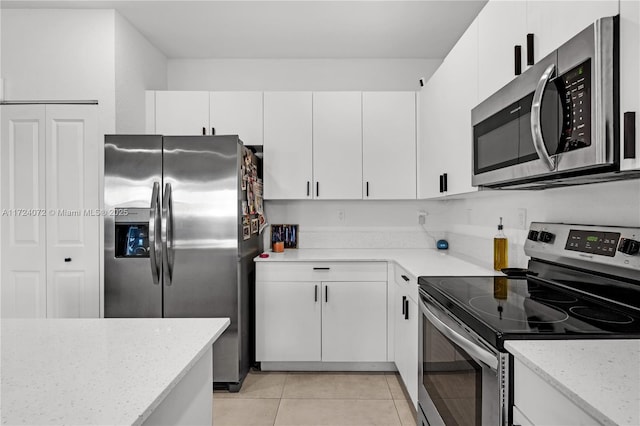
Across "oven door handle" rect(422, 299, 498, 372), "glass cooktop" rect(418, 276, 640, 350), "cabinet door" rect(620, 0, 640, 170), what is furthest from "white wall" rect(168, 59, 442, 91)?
"cabinet door" rect(620, 0, 640, 170)

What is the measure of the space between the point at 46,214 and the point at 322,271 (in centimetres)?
205

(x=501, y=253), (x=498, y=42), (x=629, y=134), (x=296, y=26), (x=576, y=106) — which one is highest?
(x=296, y=26)

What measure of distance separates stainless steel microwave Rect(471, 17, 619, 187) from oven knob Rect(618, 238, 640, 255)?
0.96 ft

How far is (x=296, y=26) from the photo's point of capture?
9.84 ft

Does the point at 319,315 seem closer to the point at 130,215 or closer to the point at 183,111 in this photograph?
the point at 130,215

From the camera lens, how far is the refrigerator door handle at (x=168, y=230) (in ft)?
8.45

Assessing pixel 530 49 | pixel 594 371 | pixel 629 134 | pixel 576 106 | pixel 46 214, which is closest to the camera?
pixel 594 371

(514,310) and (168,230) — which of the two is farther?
(168,230)

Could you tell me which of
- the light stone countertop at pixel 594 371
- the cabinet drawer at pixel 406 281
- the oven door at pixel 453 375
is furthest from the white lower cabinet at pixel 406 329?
the light stone countertop at pixel 594 371

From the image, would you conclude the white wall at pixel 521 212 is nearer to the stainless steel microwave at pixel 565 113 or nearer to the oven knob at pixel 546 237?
the oven knob at pixel 546 237

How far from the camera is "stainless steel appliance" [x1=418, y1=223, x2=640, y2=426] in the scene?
3.61 feet

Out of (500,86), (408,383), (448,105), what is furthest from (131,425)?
(448,105)

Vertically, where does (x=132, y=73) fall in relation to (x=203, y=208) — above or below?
above

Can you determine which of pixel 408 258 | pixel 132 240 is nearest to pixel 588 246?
pixel 408 258
